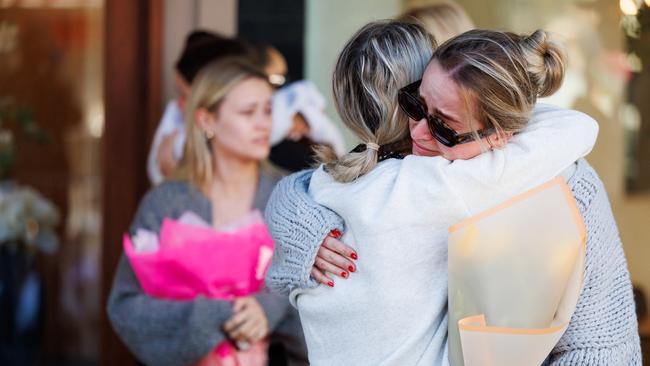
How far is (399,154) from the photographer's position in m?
1.96

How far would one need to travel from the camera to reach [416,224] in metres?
1.78

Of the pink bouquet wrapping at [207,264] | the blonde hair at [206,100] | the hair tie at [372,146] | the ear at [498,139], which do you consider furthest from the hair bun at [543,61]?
the blonde hair at [206,100]

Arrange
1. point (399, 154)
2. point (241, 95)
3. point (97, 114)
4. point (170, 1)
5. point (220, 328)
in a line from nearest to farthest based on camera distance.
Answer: point (399, 154), point (220, 328), point (241, 95), point (170, 1), point (97, 114)

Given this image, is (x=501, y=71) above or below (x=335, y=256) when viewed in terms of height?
above

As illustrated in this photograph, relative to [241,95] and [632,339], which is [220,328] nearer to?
[241,95]

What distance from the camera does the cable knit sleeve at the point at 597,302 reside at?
1798 mm

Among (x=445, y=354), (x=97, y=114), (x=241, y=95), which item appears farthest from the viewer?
(x=97, y=114)

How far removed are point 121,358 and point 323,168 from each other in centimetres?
244

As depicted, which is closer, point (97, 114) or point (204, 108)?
point (204, 108)

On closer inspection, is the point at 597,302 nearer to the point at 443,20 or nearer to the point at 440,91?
the point at 440,91

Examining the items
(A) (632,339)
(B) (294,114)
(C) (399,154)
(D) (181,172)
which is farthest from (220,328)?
(A) (632,339)

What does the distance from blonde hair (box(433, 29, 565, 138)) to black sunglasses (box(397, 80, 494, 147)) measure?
0.04m

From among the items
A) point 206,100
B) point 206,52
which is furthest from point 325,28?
point 206,100

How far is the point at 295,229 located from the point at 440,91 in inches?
16.7
